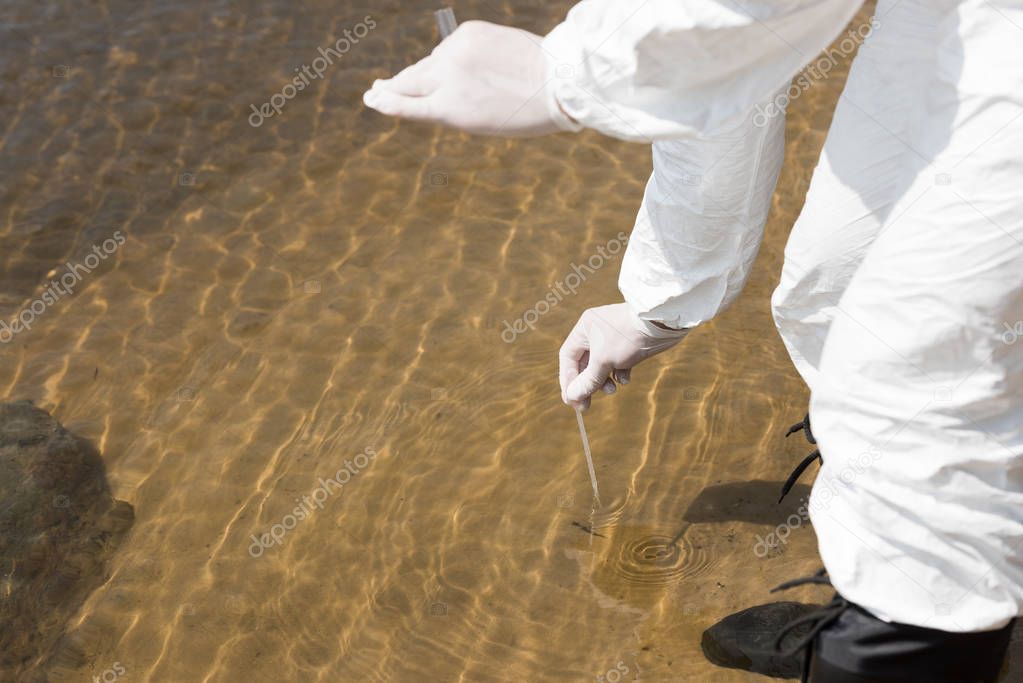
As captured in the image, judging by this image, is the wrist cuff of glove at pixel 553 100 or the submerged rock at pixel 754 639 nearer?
the wrist cuff of glove at pixel 553 100

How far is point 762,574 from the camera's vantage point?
2801 mm

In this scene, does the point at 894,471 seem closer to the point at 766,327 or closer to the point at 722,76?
the point at 722,76

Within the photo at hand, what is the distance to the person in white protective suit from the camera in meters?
1.35

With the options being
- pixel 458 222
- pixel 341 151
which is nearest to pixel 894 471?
pixel 458 222

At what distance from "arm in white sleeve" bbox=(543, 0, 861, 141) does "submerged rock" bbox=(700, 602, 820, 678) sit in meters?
1.52

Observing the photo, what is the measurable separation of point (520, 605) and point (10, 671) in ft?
4.08

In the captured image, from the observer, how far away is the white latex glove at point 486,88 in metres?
1.45
